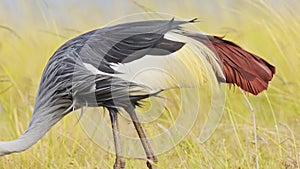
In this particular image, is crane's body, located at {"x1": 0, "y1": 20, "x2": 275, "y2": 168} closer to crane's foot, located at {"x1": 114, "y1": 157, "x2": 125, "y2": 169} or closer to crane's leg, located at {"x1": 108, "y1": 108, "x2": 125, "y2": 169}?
crane's leg, located at {"x1": 108, "y1": 108, "x2": 125, "y2": 169}

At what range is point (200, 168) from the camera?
11.9ft

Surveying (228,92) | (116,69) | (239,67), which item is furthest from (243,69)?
(228,92)

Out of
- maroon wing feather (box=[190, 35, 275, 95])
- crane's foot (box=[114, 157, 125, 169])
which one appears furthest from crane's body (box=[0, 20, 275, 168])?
crane's foot (box=[114, 157, 125, 169])

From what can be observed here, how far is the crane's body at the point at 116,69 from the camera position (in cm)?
347

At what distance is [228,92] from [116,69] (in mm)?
1364

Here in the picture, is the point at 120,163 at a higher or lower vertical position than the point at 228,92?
higher

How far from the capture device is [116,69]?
3477 millimetres

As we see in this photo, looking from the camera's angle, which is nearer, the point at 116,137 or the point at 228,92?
the point at 116,137

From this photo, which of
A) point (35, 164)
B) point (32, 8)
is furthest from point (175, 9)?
point (35, 164)

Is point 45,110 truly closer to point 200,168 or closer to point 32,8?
point 200,168

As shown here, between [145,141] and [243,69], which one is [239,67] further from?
[145,141]

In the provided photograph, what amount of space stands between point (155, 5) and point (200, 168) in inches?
99.9

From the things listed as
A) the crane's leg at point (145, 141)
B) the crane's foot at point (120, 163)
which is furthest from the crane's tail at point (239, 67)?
the crane's foot at point (120, 163)

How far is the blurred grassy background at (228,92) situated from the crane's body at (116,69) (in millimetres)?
286
